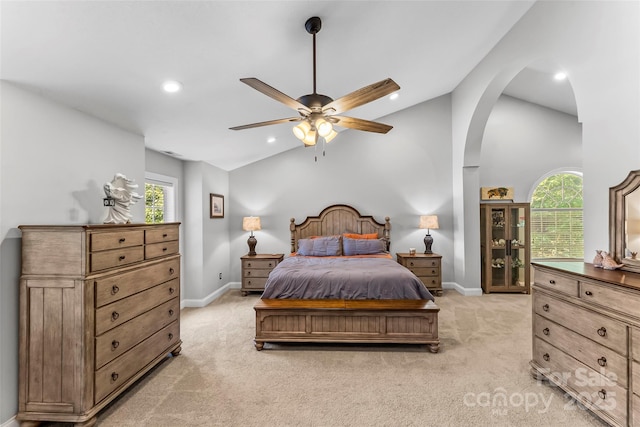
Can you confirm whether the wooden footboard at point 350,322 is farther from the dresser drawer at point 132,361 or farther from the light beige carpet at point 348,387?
the dresser drawer at point 132,361

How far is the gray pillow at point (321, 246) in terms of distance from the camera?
4980 millimetres

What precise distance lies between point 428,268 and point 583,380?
3106mm

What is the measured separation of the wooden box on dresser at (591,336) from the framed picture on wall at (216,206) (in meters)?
4.56

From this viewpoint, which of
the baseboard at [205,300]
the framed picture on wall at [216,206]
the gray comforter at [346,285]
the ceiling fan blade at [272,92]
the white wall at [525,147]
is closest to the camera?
the ceiling fan blade at [272,92]

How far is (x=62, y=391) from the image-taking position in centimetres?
192

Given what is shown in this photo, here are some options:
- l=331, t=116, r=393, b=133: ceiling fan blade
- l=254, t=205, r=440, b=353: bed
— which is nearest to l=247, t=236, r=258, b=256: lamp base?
l=254, t=205, r=440, b=353: bed

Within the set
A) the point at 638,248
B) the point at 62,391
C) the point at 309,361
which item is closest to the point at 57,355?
the point at 62,391

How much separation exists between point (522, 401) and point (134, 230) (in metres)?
3.42

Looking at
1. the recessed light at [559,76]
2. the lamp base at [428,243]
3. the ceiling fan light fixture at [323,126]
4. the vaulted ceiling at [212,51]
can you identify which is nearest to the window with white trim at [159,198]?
the vaulted ceiling at [212,51]

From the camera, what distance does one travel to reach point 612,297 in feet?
5.93

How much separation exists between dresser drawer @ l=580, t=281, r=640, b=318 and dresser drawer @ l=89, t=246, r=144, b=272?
11.3 ft

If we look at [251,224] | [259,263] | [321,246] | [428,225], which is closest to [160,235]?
[259,263]

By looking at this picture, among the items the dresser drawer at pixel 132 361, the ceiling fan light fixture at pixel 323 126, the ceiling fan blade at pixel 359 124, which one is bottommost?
the dresser drawer at pixel 132 361

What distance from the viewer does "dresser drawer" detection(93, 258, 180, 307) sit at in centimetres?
204
